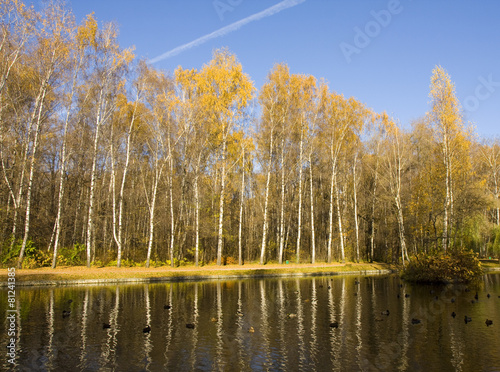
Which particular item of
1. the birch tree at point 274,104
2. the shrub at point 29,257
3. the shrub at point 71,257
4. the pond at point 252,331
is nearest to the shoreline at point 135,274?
the shrub at point 29,257

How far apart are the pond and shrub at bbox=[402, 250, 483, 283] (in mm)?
4122

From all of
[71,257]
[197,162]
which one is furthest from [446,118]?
[71,257]

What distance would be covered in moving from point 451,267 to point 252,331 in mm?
17590

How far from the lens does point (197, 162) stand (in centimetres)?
3241

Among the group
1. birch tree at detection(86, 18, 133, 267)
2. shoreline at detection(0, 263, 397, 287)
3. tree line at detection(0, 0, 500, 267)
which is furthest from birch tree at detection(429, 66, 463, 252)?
birch tree at detection(86, 18, 133, 267)

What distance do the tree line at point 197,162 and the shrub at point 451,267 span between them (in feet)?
6.41

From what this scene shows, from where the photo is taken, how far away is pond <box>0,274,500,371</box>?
8703 millimetres

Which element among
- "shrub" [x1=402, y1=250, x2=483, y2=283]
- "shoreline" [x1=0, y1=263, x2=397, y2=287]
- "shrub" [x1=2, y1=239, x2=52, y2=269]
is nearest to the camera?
"shoreline" [x1=0, y1=263, x2=397, y2=287]

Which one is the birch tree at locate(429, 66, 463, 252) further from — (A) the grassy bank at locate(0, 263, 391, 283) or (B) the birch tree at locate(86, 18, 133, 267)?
(B) the birch tree at locate(86, 18, 133, 267)

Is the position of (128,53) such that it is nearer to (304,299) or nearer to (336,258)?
(304,299)

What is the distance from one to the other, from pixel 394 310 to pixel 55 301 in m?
14.9

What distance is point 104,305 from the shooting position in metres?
16.0

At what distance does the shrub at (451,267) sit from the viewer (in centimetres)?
2348

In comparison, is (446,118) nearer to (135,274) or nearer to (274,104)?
(274,104)
